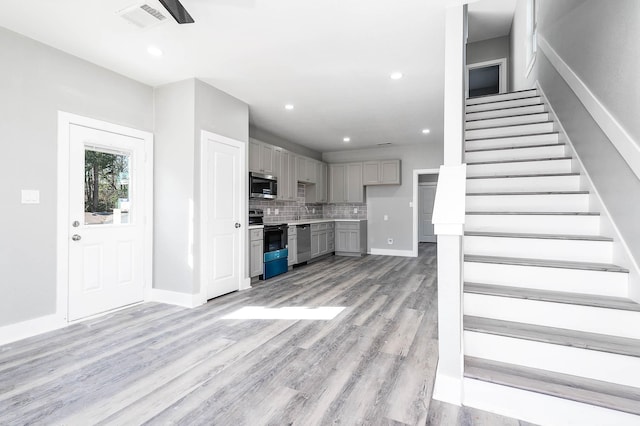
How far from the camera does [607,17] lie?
6.82 feet

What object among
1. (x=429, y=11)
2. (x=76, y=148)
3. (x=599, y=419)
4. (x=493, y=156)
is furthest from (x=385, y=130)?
(x=599, y=419)

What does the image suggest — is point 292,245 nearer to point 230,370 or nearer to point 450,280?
point 230,370

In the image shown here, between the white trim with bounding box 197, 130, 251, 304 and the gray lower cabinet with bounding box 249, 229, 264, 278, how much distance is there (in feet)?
0.75

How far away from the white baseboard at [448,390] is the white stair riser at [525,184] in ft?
6.11

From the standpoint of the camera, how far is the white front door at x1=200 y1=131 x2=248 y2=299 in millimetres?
3688

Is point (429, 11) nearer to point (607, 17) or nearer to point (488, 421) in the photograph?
point (607, 17)

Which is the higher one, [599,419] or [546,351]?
[546,351]

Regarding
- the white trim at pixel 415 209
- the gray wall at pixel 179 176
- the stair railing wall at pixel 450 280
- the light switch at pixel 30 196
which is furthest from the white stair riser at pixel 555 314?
the white trim at pixel 415 209

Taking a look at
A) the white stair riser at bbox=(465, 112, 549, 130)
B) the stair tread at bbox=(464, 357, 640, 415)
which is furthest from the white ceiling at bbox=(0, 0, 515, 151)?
the stair tread at bbox=(464, 357, 640, 415)

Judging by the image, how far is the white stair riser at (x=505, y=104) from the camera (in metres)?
3.88

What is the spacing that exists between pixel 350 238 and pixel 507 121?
13.7 feet

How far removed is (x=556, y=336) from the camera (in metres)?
1.70

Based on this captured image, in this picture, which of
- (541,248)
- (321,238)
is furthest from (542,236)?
(321,238)

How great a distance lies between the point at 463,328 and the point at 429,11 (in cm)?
236
